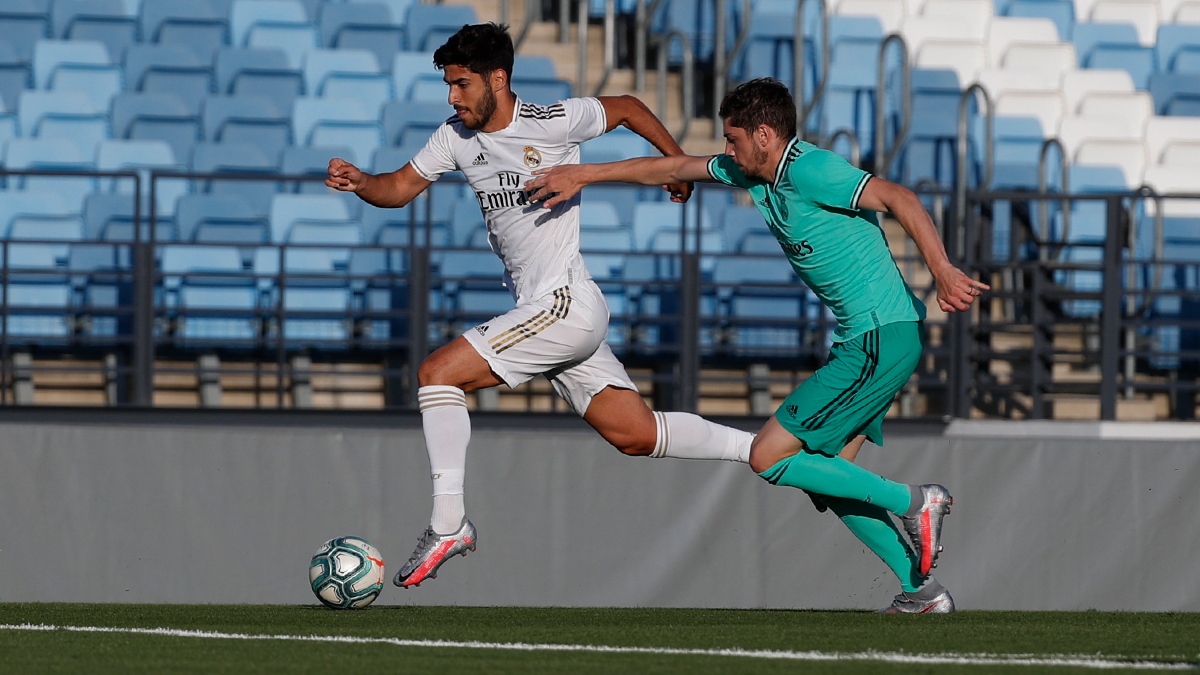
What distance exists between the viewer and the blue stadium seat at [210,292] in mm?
8938

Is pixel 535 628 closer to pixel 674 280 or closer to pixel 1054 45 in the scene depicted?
pixel 674 280

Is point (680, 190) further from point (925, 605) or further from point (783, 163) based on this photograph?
point (925, 605)

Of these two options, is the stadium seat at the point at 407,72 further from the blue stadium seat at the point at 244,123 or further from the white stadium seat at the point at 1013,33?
the white stadium seat at the point at 1013,33

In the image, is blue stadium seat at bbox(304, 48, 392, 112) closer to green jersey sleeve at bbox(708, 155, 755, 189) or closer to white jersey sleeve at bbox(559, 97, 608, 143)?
white jersey sleeve at bbox(559, 97, 608, 143)

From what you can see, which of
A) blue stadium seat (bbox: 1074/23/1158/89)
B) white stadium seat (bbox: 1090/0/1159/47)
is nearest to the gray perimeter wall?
blue stadium seat (bbox: 1074/23/1158/89)

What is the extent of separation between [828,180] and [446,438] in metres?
1.52

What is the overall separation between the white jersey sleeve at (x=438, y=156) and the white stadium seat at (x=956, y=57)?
7.21 m

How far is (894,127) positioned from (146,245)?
543cm

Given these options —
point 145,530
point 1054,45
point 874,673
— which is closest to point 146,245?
point 145,530

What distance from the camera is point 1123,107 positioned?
1194 centimetres

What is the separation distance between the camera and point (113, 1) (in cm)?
1098

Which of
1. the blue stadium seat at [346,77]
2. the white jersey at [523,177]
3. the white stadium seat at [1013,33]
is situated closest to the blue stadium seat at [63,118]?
the blue stadium seat at [346,77]

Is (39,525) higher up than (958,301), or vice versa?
(958,301)

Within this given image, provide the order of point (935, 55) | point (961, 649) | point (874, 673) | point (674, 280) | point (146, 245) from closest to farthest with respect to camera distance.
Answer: point (874, 673)
point (961, 649)
point (146, 245)
point (674, 280)
point (935, 55)
